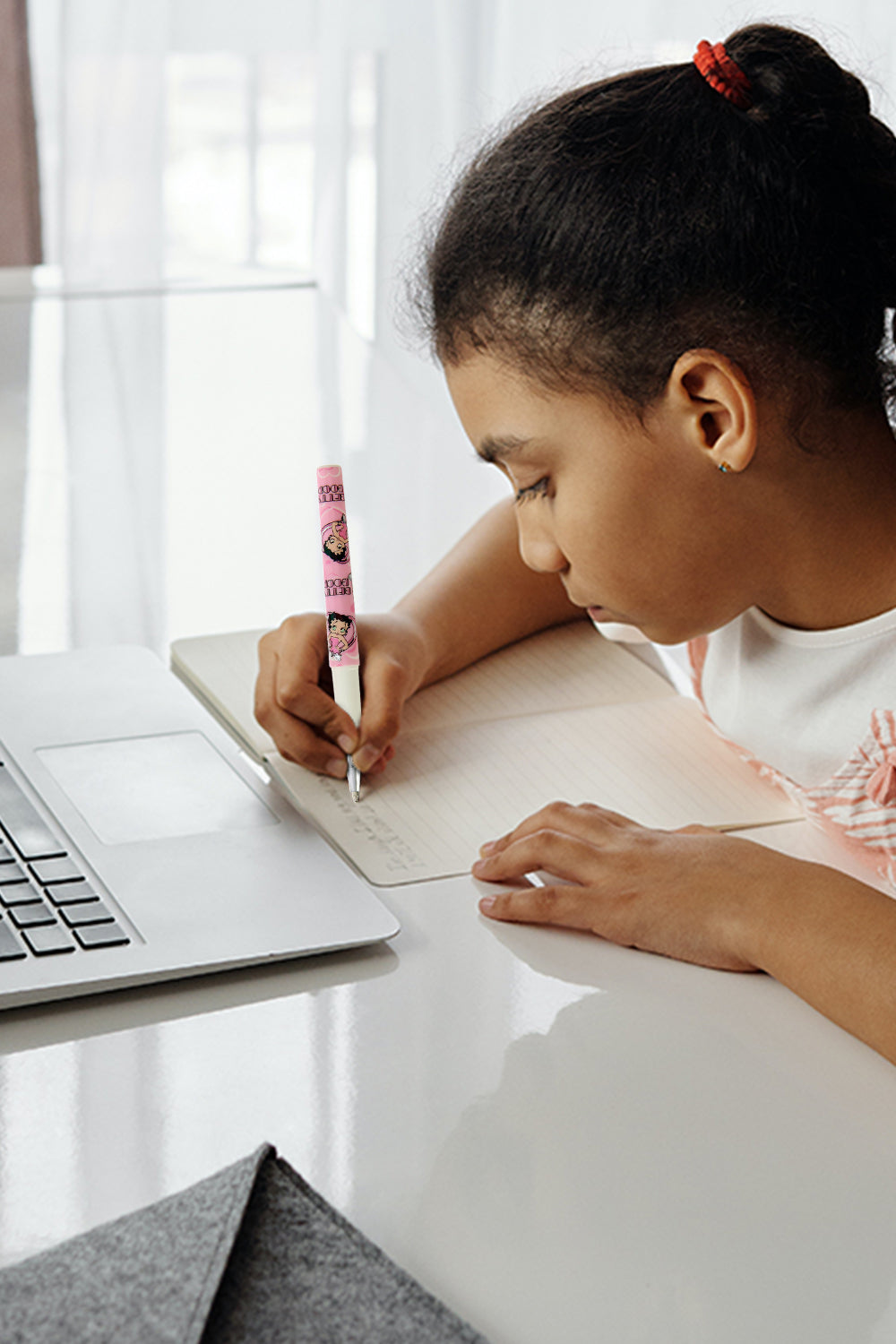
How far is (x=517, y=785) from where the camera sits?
2.78 feet

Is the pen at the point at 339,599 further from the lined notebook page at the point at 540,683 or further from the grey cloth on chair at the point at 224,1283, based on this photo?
the grey cloth on chair at the point at 224,1283

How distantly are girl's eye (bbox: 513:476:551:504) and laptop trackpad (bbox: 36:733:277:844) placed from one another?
0.21m

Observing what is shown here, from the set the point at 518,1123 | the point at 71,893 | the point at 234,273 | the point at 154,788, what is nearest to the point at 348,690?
the point at 154,788

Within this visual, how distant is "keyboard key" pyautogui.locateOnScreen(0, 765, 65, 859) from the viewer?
0.72 m

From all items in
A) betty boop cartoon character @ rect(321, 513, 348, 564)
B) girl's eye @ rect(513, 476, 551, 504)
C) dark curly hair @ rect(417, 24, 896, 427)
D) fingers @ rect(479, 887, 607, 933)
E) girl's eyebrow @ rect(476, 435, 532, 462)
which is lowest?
fingers @ rect(479, 887, 607, 933)

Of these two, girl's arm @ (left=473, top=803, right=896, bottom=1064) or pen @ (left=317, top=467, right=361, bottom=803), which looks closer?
girl's arm @ (left=473, top=803, right=896, bottom=1064)

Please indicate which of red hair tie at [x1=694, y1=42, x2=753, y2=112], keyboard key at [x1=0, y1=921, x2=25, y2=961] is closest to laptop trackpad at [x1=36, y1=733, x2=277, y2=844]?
keyboard key at [x1=0, y1=921, x2=25, y2=961]

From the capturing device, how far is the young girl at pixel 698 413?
70 centimetres

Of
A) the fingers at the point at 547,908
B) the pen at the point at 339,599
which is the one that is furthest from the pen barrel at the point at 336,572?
the fingers at the point at 547,908

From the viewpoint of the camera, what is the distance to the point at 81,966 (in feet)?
2.06

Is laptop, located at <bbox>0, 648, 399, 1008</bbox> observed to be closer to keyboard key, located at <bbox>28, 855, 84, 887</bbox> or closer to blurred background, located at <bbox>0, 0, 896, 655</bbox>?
keyboard key, located at <bbox>28, 855, 84, 887</bbox>

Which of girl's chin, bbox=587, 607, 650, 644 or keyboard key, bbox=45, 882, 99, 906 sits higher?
keyboard key, bbox=45, 882, 99, 906

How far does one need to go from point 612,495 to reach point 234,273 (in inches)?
56.4

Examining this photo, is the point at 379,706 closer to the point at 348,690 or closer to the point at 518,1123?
the point at 348,690
